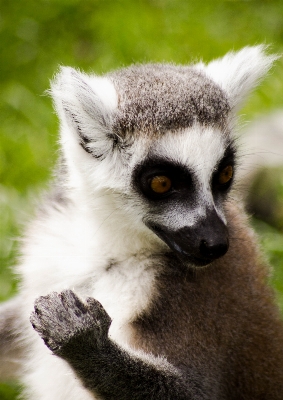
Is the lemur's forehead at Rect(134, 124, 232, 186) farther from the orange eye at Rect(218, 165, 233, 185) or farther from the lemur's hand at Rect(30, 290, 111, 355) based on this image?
the lemur's hand at Rect(30, 290, 111, 355)

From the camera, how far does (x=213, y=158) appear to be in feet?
13.5

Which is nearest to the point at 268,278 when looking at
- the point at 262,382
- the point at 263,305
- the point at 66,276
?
the point at 263,305

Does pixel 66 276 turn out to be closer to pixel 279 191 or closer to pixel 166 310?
pixel 166 310

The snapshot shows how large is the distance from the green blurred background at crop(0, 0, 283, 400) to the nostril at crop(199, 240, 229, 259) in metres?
3.51

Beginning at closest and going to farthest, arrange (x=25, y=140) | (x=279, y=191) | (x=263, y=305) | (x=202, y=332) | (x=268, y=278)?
1. (x=202, y=332)
2. (x=263, y=305)
3. (x=268, y=278)
4. (x=279, y=191)
5. (x=25, y=140)

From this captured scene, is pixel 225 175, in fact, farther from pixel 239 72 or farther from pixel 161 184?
pixel 239 72

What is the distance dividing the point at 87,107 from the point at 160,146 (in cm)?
56

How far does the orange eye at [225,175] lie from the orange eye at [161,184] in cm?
37

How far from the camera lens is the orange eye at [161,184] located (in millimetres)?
4105

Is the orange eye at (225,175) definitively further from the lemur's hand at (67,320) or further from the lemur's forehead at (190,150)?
the lemur's hand at (67,320)

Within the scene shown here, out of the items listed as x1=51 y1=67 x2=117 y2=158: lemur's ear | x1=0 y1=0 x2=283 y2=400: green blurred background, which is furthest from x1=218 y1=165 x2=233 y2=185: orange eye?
x1=0 y1=0 x2=283 y2=400: green blurred background

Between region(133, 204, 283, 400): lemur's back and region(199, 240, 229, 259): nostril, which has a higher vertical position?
region(199, 240, 229, 259): nostril

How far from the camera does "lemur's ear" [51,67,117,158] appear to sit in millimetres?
4309

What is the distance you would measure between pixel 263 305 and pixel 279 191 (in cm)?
299
